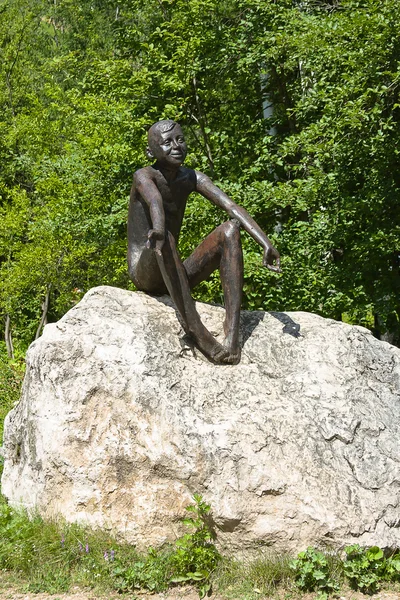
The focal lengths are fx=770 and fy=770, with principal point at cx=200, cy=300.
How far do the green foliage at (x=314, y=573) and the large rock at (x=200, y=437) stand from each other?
0.12 metres

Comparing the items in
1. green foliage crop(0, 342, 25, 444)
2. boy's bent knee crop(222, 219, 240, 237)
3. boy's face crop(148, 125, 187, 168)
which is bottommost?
green foliage crop(0, 342, 25, 444)

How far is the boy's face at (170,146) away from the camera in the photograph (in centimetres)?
577

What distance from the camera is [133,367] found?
5297mm

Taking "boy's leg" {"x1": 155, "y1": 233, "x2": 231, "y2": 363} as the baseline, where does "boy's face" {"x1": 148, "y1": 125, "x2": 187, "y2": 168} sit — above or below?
above

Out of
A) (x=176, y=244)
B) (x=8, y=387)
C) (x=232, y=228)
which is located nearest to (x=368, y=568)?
(x=232, y=228)

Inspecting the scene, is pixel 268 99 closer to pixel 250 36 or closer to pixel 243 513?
pixel 250 36

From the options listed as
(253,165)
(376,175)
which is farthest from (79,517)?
(253,165)

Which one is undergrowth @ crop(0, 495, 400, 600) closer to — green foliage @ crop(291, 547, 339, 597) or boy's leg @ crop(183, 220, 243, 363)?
green foliage @ crop(291, 547, 339, 597)

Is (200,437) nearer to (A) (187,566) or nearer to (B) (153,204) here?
(A) (187,566)

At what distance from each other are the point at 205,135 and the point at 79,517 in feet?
24.2

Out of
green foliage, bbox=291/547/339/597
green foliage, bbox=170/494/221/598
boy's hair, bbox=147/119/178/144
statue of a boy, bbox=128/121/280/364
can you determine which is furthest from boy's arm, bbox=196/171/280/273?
green foliage, bbox=291/547/339/597

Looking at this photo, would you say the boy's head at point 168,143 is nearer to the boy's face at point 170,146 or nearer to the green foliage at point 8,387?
the boy's face at point 170,146

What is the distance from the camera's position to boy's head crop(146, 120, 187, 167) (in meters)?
5.77

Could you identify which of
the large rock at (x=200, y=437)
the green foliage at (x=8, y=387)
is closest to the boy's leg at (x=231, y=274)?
the large rock at (x=200, y=437)
